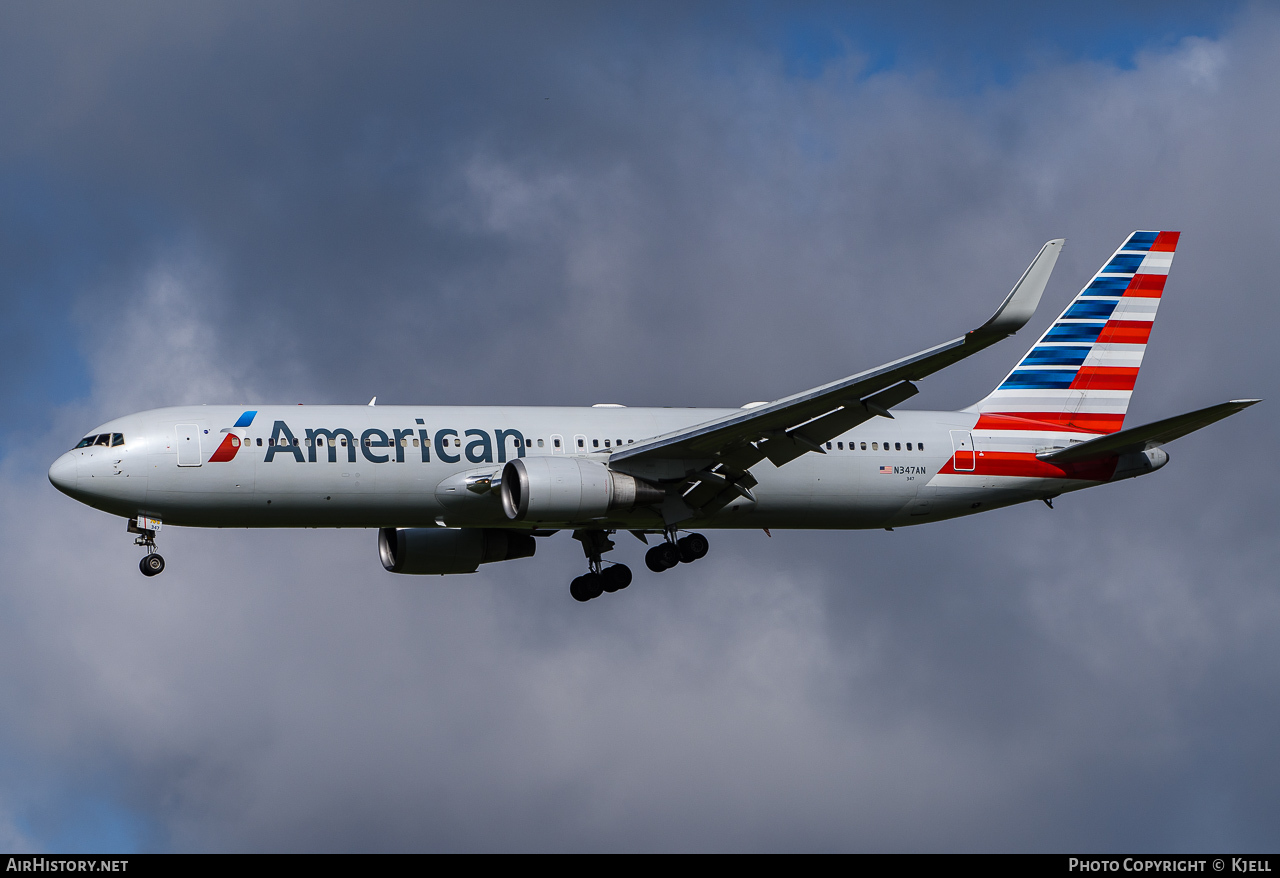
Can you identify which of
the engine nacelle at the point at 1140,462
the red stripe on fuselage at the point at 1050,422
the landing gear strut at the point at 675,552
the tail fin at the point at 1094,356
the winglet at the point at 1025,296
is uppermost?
the tail fin at the point at 1094,356

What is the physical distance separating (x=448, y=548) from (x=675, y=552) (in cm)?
781

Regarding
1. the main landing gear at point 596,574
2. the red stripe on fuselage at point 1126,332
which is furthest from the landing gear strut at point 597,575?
the red stripe on fuselage at point 1126,332

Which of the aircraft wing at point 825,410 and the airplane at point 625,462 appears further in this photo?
the airplane at point 625,462

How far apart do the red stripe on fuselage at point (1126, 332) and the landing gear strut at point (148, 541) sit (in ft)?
101

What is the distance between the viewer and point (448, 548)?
52062 millimetres

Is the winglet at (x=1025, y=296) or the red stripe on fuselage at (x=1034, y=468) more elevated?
the red stripe on fuselage at (x=1034, y=468)

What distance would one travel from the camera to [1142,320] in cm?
5538

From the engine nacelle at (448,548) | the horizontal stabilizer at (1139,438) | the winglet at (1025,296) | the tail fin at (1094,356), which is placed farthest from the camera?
the tail fin at (1094,356)

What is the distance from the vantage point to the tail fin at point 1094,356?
52.8 meters

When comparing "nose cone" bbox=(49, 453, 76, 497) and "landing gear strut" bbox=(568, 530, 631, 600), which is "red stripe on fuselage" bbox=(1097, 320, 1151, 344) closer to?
"landing gear strut" bbox=(568, 530, 631, 600)

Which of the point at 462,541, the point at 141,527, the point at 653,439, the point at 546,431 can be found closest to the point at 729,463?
the point at 653,439

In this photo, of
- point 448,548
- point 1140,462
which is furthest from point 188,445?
point 1140,462

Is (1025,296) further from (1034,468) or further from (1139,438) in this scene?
(1034,468)

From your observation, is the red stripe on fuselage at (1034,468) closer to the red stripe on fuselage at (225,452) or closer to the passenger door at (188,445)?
the red stripe on fuselage at (225,452)
